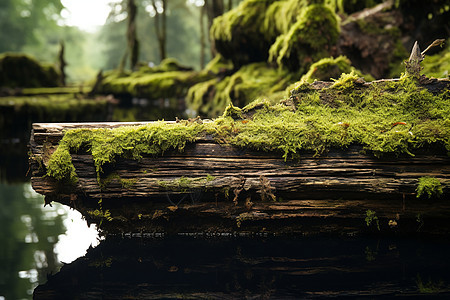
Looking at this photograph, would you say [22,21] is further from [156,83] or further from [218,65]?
[218,65]

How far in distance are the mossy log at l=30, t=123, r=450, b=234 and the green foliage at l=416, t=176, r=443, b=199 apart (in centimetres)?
6

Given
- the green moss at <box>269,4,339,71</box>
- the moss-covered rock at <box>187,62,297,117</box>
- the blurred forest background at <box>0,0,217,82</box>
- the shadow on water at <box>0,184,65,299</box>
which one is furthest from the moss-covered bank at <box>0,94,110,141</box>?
the blurred forest background at <box>0,0,217,82</box>

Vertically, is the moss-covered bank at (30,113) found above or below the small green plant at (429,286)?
above

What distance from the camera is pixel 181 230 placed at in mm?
3873

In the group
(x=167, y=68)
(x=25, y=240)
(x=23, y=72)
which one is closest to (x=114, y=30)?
(x=167, y=68)

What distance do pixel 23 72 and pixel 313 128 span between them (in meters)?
21.5

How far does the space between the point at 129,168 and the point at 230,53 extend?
49.3 feet

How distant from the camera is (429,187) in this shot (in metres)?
3.46

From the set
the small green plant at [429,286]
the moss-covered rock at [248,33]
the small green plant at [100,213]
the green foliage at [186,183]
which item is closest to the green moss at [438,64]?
the small green plant at [429,286]

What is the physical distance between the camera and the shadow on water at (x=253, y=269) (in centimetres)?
275

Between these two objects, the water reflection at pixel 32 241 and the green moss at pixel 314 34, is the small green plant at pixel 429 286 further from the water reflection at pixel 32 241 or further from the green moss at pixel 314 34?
the green moss at pixel 314 34

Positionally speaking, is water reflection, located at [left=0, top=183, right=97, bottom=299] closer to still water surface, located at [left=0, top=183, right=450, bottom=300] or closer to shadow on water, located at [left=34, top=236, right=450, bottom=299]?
still water surface, located at [left=0, top=183, right=450, bottom=300]

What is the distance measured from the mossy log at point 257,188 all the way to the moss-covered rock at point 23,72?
19770mm

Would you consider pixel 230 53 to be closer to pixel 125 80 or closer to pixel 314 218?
pixel 125 80
